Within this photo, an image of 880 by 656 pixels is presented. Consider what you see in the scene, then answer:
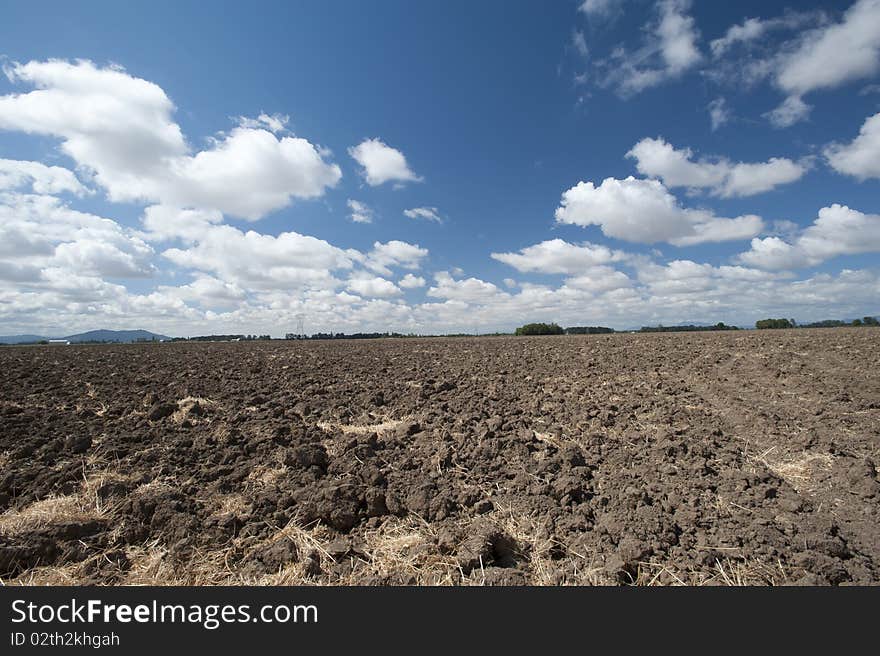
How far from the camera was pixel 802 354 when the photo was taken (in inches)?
626

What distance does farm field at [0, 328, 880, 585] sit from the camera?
348cm

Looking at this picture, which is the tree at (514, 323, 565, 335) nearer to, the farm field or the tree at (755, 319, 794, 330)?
the tree at (755, 319, 794, 330)

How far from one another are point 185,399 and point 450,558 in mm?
8265

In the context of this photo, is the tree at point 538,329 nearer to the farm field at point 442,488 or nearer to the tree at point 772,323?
the tree at point 772,323

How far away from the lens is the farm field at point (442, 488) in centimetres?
348

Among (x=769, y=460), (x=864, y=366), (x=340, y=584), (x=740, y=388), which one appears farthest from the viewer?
(x=864, y=366)

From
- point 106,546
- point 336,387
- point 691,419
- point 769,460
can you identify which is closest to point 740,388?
point 691,419

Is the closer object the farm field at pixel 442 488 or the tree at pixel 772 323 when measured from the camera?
the farm field at pixel 442 488

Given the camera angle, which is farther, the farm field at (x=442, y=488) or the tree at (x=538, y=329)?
the tree at (x=538, y=329)

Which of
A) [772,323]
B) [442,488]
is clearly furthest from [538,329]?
[442,488]

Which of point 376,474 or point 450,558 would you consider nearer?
point 450,558

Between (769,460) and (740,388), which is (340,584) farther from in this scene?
(740,388)

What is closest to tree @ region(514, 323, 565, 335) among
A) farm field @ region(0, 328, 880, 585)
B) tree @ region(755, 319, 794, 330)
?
tree @ region(755, 319, 794, 330)

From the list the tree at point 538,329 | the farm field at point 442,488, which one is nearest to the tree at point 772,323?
the tree at point 538,329
